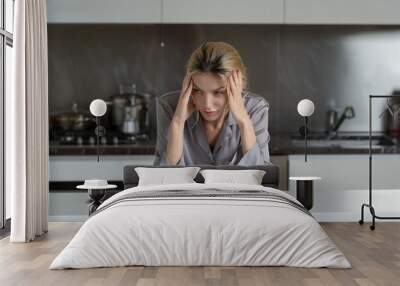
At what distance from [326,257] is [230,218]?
76 centimetres

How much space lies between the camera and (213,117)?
7965 mm

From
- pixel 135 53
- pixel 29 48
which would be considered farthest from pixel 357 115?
pixel 29 48

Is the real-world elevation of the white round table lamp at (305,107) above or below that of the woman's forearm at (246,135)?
above

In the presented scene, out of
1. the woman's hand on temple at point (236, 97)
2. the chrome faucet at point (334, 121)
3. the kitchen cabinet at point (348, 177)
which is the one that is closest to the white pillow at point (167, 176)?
the woman's hand on temple at point (236, 97)

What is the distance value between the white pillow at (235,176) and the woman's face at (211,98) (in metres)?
0.80

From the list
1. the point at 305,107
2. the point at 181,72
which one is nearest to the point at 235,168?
the point at 305,107

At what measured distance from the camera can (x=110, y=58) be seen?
823 centimetres

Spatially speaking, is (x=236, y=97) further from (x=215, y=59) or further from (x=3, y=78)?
(x=3, y=78)

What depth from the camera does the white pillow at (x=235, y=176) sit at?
23.7ft

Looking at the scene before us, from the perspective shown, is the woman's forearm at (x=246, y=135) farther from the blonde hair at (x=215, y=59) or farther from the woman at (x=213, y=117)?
the blonde hair at (x=215, y=59)

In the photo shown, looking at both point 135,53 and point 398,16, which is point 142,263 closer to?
point 135,53

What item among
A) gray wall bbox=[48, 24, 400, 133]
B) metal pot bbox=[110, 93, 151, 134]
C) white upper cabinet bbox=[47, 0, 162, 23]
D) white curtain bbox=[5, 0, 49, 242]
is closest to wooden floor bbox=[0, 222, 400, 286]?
white curtain bbox=[5, 0, 49, 242]

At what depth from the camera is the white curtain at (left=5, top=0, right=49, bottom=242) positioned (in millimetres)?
6496

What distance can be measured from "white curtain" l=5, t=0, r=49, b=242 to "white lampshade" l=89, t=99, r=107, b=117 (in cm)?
86
